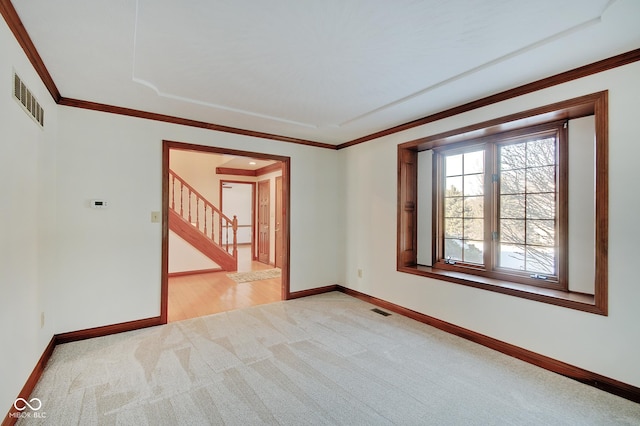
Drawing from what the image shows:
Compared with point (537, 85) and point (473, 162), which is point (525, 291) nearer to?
point (473, 162)

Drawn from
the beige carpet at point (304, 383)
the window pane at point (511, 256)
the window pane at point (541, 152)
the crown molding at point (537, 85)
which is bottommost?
the beige carpet at point (304, 383)

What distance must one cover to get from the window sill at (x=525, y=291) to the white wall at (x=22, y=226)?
141 inches

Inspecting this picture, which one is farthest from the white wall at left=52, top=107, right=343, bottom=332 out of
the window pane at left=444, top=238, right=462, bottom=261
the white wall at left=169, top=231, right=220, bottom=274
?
the window pane at left=444, top=238, right=462, bottom=261

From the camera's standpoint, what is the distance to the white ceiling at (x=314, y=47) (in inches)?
65.0

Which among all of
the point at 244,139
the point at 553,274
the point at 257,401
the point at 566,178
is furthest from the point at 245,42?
the point at 553,274

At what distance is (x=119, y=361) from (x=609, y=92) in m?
4.50

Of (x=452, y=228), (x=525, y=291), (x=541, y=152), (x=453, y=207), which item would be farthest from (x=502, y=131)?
(x=525, y=291)

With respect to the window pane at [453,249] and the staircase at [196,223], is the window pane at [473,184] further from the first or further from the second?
the staircase at [196,223]

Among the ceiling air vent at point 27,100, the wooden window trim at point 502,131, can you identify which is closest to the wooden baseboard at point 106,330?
the ceiling air vent at point 27,100

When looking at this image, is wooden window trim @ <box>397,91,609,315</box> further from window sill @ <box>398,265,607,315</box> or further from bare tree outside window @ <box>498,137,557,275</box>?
bare tree outside window @ <box>498,137,557,275</box>

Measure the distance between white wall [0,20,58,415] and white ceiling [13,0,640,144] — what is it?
1.17 feet

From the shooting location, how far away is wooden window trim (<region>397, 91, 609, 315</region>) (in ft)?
7.17

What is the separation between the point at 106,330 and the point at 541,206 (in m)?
4.60

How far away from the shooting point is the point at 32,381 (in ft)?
6.96
